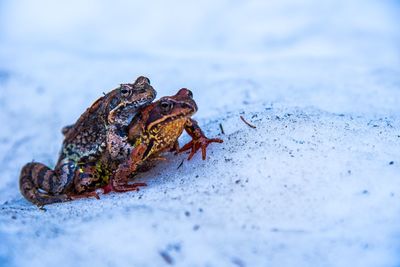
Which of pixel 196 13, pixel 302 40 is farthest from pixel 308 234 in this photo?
pixel 196 13

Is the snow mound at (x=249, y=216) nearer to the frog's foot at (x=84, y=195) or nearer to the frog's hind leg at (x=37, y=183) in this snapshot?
the frog's foot at (x=84, y=195)

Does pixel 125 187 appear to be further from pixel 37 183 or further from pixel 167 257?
pixel 167 257

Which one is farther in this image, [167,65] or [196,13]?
[196,13]

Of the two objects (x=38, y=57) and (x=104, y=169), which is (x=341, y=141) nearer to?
(x=104, y=169)

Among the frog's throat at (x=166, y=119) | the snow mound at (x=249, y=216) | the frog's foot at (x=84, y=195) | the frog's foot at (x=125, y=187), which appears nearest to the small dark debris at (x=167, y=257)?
the snow mound at (x=249, y=216)

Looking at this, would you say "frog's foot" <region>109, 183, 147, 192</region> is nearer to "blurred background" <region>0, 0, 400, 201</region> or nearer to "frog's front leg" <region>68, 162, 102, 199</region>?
"frog's front leg" <region>68, 162, 102, 199</region>

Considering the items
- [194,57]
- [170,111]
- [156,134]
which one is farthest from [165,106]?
[194,57]

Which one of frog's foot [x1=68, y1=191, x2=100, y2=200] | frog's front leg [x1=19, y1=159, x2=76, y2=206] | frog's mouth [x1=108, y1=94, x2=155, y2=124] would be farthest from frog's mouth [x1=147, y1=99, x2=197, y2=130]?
frog's front leg [x1=19, y1=159, x2=76, y2=206]
